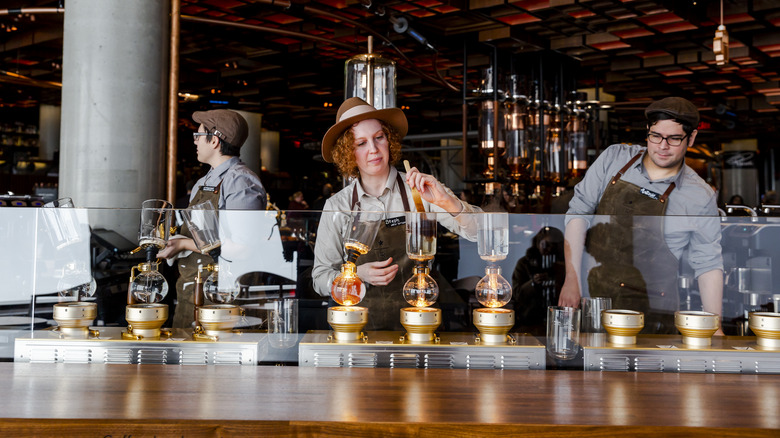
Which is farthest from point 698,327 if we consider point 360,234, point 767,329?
point 360,234

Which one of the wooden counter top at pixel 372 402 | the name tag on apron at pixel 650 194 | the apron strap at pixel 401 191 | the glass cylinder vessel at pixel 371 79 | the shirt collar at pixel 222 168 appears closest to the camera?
the wooden counter top at pixel 372 402

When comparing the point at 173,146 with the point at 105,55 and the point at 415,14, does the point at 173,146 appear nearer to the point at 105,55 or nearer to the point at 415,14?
the point at 105,55

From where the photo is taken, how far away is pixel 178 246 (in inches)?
75.2

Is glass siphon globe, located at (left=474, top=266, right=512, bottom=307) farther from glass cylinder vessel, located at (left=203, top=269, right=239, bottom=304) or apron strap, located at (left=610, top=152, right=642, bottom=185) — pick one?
apron strap, located at (left=610, top=152, right=642, bottom=185)

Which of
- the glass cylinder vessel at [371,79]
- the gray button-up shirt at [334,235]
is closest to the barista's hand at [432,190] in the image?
the gray button-up shirt at [334,235]

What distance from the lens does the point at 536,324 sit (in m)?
1.89

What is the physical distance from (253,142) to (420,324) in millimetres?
11004

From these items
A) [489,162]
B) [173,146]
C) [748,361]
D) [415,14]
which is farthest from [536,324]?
[415,14]

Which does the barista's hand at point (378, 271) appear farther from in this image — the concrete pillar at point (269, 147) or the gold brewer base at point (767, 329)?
the concrete pillar at point (269, 147)

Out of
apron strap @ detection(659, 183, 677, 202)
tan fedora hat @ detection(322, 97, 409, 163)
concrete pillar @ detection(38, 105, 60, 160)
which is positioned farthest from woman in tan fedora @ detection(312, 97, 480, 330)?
concrete pillar @ detection(38, 105, 60, 160)

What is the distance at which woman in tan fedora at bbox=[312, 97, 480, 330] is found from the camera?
6.21 ft

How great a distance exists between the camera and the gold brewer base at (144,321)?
72.7 inches

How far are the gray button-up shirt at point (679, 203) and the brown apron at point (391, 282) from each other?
1.50 feet

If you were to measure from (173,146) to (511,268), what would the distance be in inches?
86.5
